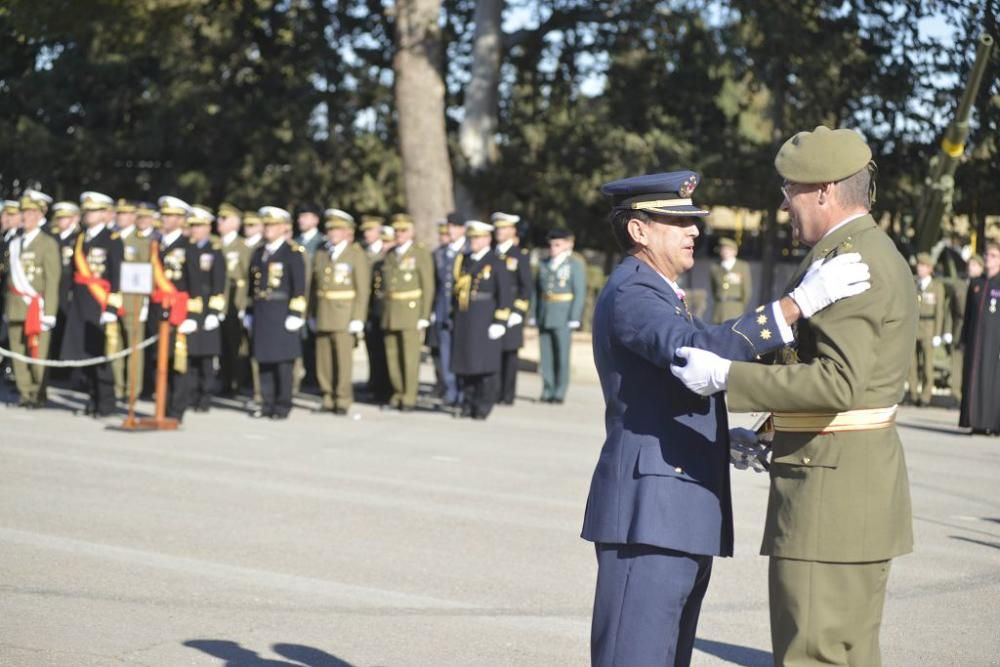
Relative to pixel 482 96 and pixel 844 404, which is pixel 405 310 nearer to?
pixel 482 96

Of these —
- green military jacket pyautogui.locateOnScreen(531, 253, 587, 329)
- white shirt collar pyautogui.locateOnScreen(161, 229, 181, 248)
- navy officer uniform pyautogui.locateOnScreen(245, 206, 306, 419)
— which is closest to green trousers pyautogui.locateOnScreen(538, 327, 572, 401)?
green military jacket pyautogui.locateOnScreen(531, 253, 587, 329)

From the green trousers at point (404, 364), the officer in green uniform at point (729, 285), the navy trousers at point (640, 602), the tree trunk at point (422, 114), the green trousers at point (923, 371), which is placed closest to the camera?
the navy trousers at point (640, 602)

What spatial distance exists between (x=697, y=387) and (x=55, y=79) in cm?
2816

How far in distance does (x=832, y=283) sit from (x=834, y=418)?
39 centimetres

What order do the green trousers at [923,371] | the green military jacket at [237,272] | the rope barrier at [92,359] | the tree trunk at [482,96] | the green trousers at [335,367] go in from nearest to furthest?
1. the rope barrier at [92,359]
2. the green trousers at [335,367]
3. the green military jacket at [237,272]
4. the green trousers at [923,371]
5. the tree trunk at [482,96]

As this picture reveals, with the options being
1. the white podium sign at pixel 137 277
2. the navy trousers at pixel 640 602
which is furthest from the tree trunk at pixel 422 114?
the navy trousers at pixel 640 602

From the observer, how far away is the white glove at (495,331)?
14734 millimetres

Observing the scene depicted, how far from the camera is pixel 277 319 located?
1465 centimetres

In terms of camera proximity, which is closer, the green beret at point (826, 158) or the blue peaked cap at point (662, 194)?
the green beret at point (826, 158)

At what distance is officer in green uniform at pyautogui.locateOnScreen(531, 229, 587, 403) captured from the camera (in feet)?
53.8

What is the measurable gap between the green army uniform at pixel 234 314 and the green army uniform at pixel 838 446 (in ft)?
39.9

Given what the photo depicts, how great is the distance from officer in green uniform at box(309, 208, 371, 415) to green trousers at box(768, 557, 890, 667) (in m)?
11.0

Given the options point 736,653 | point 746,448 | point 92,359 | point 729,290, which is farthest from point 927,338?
point 746,448

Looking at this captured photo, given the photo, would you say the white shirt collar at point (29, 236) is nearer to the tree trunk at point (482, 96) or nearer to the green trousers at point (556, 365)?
the green trousers at point (556, 365)
